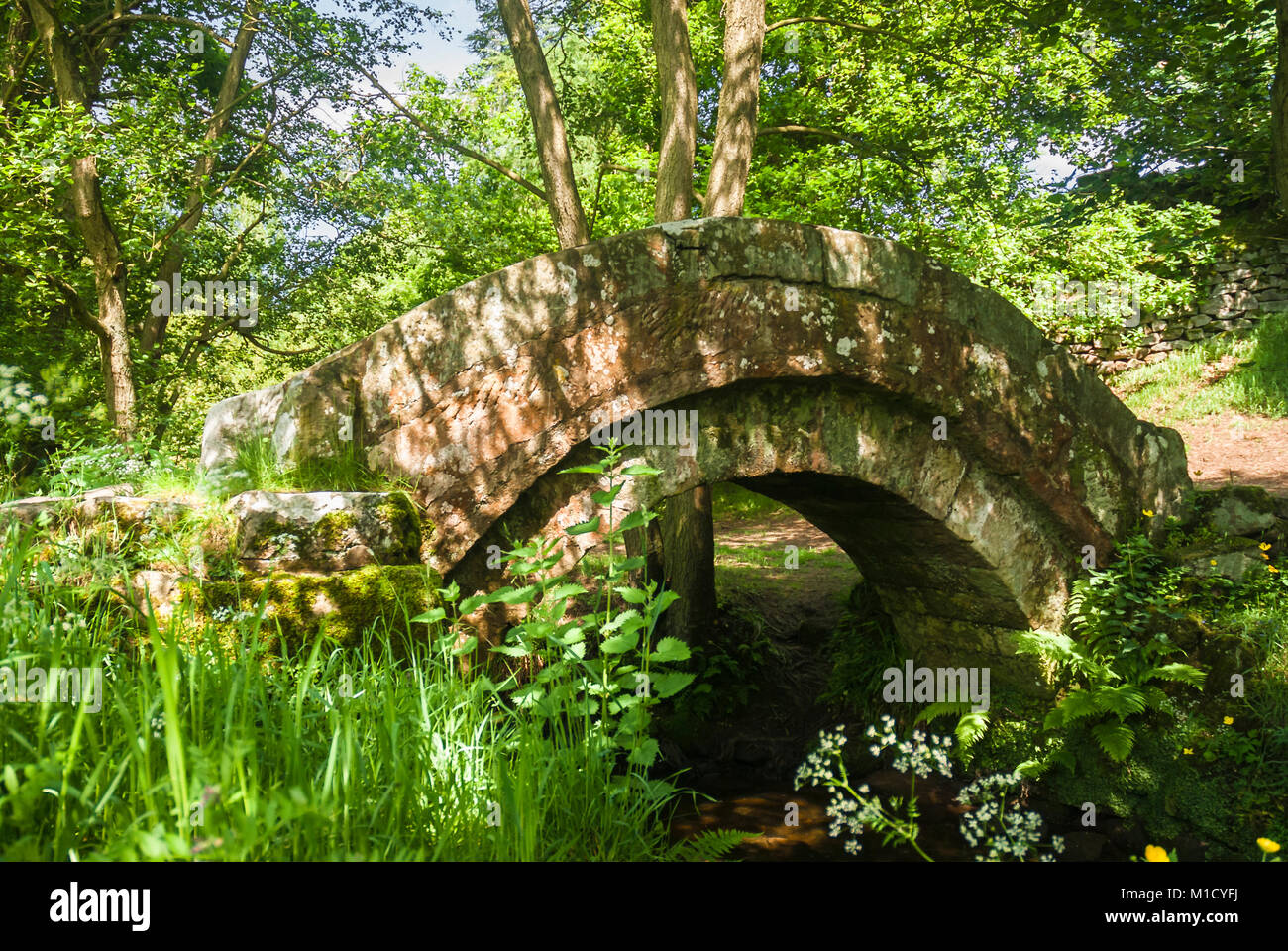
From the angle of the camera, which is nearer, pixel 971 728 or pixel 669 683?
pixel 669 683

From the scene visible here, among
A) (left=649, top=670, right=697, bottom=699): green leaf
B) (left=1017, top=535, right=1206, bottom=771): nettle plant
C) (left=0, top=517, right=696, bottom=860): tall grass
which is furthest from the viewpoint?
(left=1017, top=535, right=1206, bottom=771): nettle plant

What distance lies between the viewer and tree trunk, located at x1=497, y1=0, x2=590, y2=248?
24.1 ft

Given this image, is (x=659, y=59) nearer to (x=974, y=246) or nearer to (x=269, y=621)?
(x=974, y=246)

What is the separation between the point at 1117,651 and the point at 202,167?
10.3 metres

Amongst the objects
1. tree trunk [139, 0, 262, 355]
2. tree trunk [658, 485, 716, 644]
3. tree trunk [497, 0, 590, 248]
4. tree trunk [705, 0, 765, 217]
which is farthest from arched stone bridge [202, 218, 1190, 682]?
tree trunk [139, 0, 262, 355]

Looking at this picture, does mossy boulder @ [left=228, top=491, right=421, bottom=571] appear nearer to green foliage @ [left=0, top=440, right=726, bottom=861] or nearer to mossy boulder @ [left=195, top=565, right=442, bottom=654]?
mossy boulder @ [left=195, top=565, right=442, bottom=654]

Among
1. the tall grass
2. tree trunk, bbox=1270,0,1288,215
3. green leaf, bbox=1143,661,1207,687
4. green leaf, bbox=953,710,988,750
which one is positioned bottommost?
green leaf, bbox=953,710,988,750

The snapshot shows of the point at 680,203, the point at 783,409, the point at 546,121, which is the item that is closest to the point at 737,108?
the point at 680,203

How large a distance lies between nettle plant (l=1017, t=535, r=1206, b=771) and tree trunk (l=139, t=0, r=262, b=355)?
9.24 meters

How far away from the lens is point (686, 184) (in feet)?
23.5

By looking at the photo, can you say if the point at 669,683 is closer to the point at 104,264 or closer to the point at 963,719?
the point at 963,719

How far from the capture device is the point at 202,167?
9.36 meters
